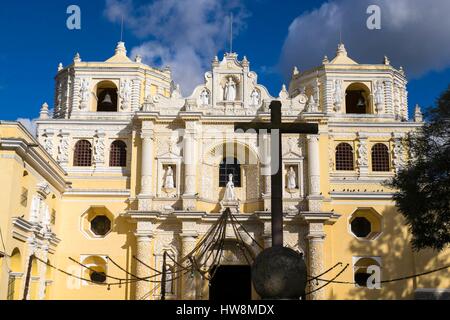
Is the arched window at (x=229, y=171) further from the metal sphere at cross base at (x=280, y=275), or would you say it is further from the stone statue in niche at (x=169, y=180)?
the metal sphere at cross base at (x=280, y=275)

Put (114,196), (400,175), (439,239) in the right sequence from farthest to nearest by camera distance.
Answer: (114,196) < (400,175) < (439,239)

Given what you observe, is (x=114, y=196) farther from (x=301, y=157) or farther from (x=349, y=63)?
(x=349, y=63)

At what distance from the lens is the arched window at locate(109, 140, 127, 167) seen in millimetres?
28734

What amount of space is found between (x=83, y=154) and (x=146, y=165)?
3.38m

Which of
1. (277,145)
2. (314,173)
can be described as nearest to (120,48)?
(314,173)

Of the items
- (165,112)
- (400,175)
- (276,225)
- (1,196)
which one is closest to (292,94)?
(165,112)

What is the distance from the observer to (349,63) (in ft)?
103

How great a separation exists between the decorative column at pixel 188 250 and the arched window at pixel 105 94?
8.24 meters

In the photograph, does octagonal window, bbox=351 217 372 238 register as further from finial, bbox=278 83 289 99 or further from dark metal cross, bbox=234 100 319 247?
dark metal cross, bbox=234 100 319 247

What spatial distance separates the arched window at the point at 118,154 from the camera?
94.3 ft

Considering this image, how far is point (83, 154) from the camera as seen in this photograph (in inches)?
1134

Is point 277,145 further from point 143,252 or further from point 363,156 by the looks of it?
point 363,156

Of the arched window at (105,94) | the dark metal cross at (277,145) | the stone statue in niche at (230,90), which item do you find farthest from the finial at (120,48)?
the dark metal cross at (277,145)

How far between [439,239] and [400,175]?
8.47 feet
